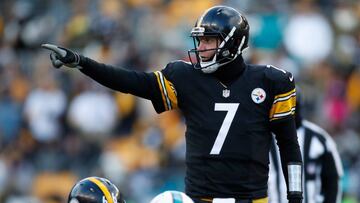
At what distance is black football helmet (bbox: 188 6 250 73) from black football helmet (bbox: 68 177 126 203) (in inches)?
46.5

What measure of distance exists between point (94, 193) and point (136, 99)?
8402 mm

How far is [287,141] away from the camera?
7223 mm

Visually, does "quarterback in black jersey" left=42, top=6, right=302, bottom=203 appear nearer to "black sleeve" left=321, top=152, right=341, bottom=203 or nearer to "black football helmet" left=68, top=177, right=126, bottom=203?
"black football helmet" left=68, top=177, right=126, bottom=203

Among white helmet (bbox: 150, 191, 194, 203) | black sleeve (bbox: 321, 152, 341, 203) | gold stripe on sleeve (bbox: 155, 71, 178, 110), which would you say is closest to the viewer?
white helmet (bbox: 150, 191, 194, 203)

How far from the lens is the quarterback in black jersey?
7043 millimetres

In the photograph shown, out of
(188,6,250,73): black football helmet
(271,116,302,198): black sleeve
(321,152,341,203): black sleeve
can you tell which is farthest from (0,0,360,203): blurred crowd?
(188,6,250,73): black football helmet

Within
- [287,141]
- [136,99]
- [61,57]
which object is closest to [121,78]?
[61,57]

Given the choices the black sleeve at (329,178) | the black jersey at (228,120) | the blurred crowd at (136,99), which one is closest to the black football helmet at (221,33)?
the black jersey at (228,120)

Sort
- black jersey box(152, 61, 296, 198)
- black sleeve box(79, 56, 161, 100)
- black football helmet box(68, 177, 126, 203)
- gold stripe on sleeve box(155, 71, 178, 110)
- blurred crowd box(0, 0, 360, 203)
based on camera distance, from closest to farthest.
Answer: black football helmet box(68, 177, 126, 203)
black sleeve box(79, 56, 161, 100)
black jersey box(152, 61, 296, 198)
gold stripe on sleeve box(155, 71, 178, 110)
blurred crowd box(0, 0, 360, 203)

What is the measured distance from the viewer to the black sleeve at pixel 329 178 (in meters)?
8.91

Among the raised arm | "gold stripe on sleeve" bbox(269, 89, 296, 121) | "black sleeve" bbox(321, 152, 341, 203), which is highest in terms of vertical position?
the raised arm

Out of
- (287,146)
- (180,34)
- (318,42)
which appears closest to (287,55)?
(318,42)

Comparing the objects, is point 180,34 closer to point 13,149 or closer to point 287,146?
point 13,149

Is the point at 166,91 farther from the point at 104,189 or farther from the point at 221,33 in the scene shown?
the point at 104,189
